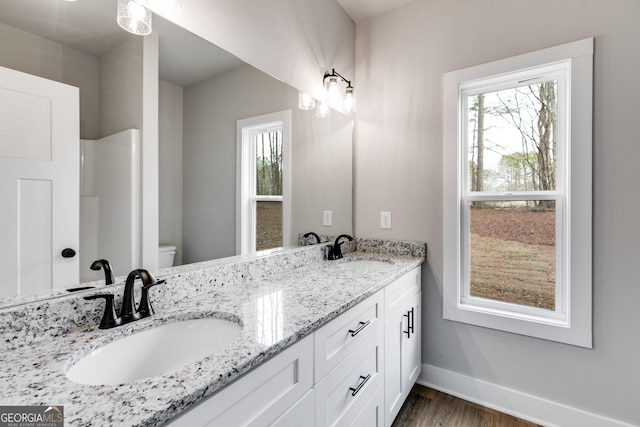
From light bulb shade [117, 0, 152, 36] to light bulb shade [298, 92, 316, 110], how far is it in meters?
0.91

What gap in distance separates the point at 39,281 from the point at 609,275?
7.67 feet

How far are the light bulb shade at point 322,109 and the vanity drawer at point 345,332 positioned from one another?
1.22 m

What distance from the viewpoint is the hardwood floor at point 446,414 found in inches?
66.6

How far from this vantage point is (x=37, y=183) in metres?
0.82

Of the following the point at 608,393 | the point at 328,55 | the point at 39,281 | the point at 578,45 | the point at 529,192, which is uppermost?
the point at 328,55

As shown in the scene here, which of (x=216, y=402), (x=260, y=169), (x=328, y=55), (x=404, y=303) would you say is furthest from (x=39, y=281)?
(x=328, y=55)

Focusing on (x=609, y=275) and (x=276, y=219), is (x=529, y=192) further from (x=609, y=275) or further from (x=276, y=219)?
(x=276, y=219)

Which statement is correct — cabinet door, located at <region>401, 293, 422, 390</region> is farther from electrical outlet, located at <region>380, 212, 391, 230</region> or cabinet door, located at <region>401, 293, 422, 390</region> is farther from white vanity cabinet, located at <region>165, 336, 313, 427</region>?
white vanity cabinet, located at <region>165, 336, 313, 427</region>

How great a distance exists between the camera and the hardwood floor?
1.69 m

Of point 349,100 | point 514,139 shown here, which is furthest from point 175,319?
point 514,139

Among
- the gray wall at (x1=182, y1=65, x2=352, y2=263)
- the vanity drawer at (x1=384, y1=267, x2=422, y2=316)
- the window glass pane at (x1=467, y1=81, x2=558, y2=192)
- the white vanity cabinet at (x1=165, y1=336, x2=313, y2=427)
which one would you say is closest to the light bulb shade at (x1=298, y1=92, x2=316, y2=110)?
the gray wall at (x1=182, y1=65, x2=352, y2=263)

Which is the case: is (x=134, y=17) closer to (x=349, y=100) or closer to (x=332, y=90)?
(x=332, y=90)

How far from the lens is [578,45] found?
1.56 meters

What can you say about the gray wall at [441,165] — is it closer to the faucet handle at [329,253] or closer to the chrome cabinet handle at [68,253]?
the faucet handle at [329,253]
